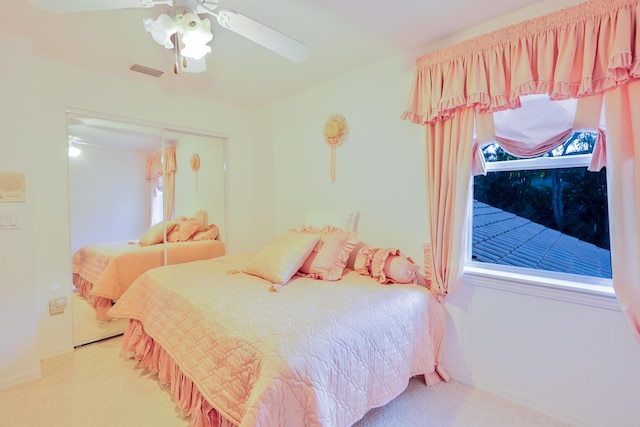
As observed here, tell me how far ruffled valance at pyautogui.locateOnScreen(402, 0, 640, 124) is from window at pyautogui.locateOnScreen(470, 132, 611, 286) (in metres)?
0.39

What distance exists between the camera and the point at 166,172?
308 cm

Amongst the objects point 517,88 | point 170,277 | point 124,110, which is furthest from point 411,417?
point 124,110

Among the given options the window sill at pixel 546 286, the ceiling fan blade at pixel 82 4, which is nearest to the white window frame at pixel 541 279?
the window sill at pixel 546 286

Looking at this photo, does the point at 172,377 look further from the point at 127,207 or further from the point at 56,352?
the point at 127,207

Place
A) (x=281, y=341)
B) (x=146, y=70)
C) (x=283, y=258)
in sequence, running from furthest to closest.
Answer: (x=146, y=70)
(x=283, y=258)
(x=281, y=341)

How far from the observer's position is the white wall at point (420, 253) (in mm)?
1611

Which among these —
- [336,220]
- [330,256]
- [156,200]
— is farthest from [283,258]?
[156,200]

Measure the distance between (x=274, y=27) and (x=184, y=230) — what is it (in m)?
2.19

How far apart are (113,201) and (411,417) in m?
2.97

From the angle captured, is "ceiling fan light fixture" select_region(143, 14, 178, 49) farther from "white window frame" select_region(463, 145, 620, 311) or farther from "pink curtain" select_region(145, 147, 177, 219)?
"white window frame" select_region(463, 145, 620, 311)

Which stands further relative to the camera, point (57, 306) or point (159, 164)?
point (159, 164)

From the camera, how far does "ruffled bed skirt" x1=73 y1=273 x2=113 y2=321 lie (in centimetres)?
260

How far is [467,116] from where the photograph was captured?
192 centimetres

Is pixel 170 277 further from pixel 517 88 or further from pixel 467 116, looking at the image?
pixel 517 88
